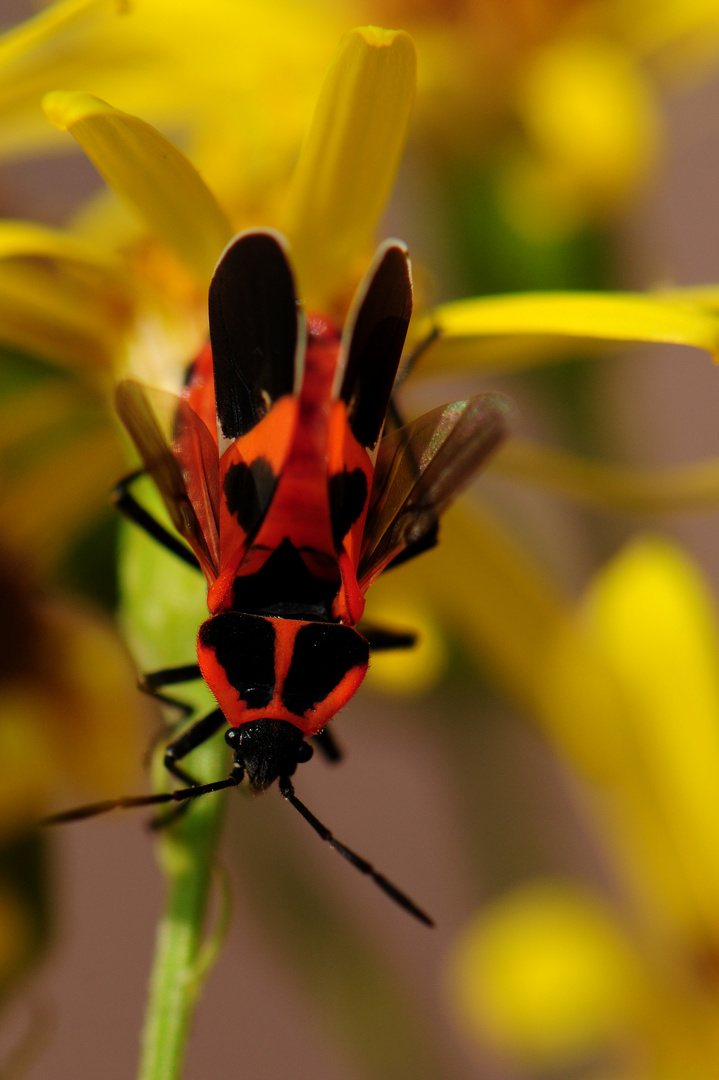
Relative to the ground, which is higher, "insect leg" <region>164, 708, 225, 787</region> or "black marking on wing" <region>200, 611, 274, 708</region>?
"black marking on wing" <region>200, 611, 274, 708</region>

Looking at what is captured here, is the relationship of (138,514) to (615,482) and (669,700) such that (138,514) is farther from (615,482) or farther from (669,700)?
(669,700)

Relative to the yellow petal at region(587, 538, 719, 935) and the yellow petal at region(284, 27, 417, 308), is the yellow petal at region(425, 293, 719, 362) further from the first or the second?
the yellow petal at region(587, 538, 719, 935)

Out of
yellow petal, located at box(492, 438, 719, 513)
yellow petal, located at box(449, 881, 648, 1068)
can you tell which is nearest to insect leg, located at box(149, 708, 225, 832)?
yellow petal, located at box(492, 438, 719, 513)

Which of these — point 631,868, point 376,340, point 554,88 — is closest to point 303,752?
point 376,340

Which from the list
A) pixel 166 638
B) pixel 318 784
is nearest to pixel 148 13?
pixel 166 638

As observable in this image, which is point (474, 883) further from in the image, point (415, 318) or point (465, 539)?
point (415, 318)

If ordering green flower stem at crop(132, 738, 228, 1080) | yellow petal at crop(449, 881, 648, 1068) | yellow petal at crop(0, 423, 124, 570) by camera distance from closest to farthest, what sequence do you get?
1. green flower stem at crop(132, 738, 228, 1080)
2. yellow petal at crop(0, 423, 124, 570)
3. yellow petal at crop(449, 881, 648, 1068)
